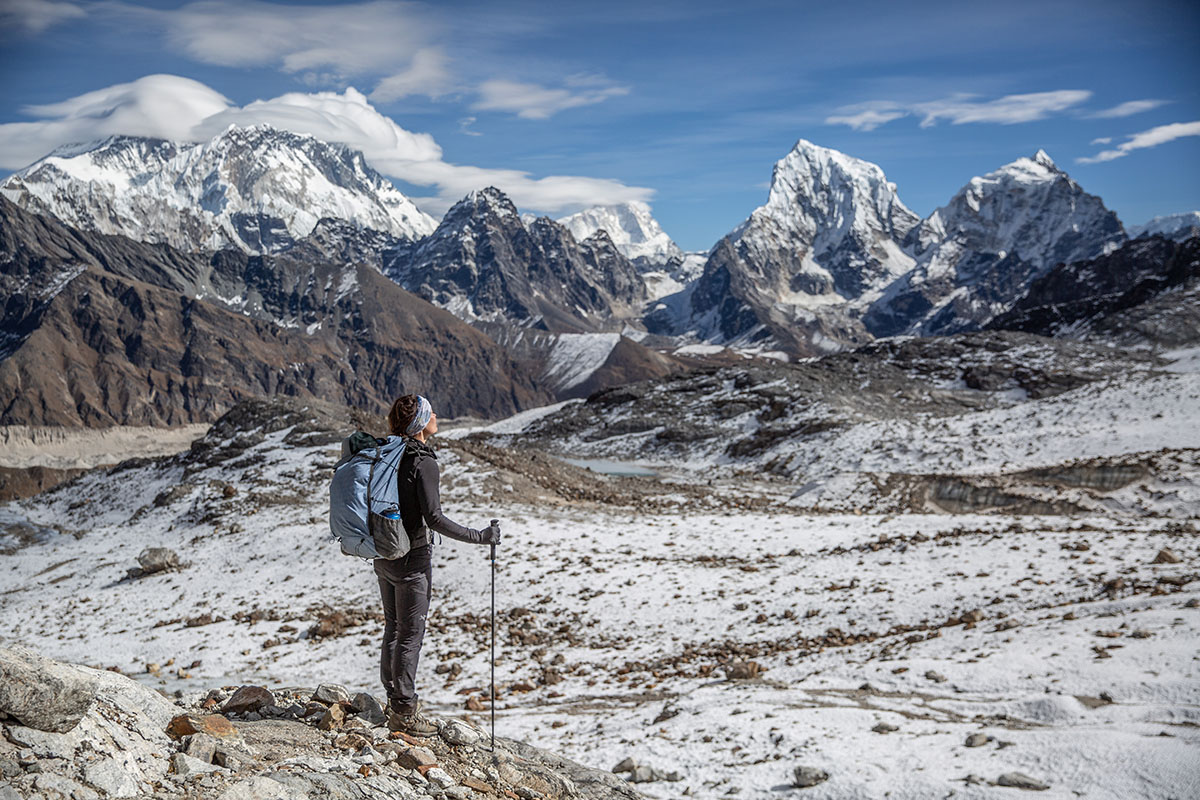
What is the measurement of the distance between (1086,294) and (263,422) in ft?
658

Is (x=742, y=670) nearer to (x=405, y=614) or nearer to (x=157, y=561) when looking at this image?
(x=405, y=614)

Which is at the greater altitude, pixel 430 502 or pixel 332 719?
pixel 430 502

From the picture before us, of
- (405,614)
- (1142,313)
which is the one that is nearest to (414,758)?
(405,614)

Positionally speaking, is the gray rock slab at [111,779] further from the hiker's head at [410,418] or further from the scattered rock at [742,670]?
the scattered rock at [742,670]

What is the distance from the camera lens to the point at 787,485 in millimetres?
47875

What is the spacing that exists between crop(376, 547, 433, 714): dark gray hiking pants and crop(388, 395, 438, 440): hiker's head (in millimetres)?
1084

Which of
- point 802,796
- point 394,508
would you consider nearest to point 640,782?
point 802,796

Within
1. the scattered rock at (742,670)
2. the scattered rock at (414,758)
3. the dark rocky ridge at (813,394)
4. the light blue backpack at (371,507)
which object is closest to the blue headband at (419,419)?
the light blue backpack at (371,507)

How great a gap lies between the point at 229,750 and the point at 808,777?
6221mm

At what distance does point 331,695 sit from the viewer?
307 inches

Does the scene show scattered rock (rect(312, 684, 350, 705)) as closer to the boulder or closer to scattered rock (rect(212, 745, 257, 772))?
scattered rock (rect(212, 745, 257, 772))

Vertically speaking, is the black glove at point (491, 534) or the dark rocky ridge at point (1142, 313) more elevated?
the dark rocky ridge at point (1142, 313)

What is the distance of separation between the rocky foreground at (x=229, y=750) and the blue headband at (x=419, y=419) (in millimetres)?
2630

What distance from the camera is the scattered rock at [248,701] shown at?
7.79 meters
